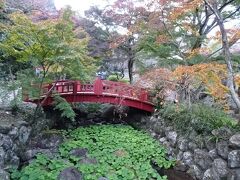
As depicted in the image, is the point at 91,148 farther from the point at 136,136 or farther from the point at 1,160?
the point at 1,160

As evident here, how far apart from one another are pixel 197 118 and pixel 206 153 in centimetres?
160

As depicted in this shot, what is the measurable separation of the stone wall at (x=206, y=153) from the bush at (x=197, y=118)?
0.30m

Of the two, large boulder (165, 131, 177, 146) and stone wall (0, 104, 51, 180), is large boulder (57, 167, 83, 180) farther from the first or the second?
large boulder (165, 131, 177, 146)

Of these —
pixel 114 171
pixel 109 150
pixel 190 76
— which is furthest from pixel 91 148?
pixel 190 76

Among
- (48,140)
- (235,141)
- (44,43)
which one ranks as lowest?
(48,140)

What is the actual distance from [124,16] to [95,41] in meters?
3.17

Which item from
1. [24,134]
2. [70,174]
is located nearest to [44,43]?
[24,134]

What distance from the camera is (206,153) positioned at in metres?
9.78

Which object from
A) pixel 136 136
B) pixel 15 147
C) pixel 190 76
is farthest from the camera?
pixel 136 136

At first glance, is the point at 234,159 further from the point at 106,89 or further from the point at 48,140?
the point at 106,89

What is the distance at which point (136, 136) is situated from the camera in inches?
514

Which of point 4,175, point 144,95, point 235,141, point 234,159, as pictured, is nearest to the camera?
point 4,175

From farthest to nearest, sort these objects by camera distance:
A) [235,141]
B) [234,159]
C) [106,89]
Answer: [106,89] → [235,141] → [234,159]

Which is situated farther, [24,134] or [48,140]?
[48,140]
